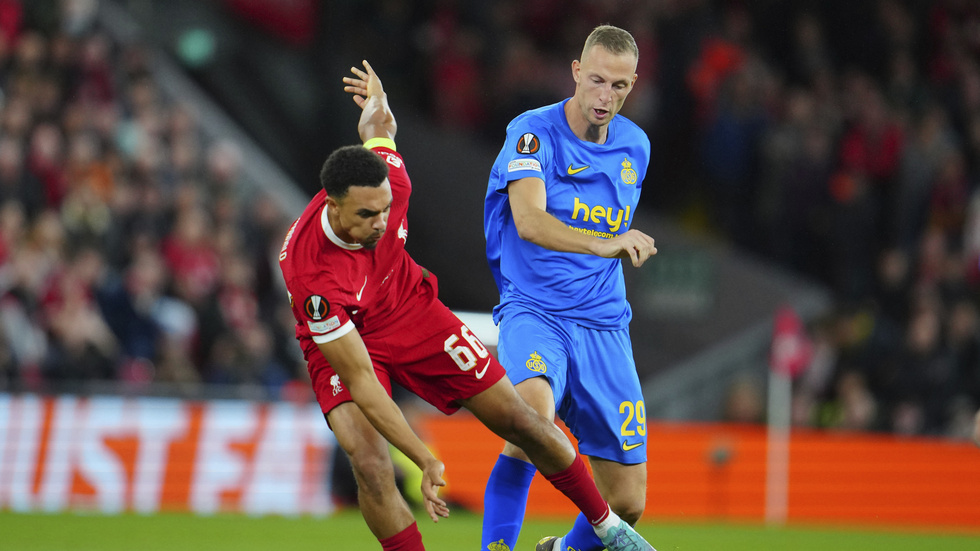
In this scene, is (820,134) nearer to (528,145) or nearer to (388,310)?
(528,145)

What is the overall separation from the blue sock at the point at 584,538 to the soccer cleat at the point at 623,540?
1.12 feet

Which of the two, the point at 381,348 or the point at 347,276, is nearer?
the point at 347,276

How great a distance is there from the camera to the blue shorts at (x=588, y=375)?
685cm

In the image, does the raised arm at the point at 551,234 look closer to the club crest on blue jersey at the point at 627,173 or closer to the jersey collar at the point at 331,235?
the club crest on blue jersey at the point at 627,173

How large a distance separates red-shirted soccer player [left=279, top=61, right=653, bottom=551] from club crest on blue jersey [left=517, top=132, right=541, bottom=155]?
2.04 feet

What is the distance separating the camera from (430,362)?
6645mm

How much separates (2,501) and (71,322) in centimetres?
183

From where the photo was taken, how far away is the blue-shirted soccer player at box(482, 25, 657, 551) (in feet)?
22.2

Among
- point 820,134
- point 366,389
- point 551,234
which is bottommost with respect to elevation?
point 366,389

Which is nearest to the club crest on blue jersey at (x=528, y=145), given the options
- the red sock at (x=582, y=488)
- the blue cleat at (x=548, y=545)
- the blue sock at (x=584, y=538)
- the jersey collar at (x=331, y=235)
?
the jersey collar at (x=331, y=235)

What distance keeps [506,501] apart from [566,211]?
153 cm

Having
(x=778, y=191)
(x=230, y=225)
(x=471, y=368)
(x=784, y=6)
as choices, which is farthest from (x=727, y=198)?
(x=471, y=368)

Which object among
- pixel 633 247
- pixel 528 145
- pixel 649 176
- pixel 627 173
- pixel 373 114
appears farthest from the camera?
pixel 649 176

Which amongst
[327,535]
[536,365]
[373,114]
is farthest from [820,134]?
[536,365]
